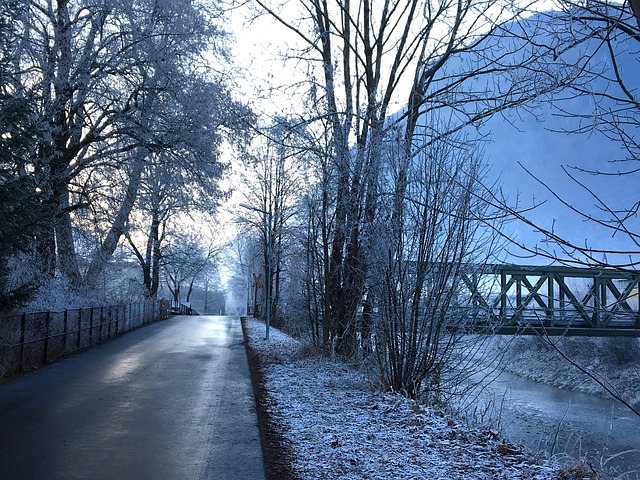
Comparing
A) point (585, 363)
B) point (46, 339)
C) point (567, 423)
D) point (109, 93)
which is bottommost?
point (567, 423)

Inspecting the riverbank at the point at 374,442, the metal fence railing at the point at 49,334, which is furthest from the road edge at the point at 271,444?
the metal fence railing at the point at 49,334

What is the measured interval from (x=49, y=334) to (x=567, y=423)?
49.9 ft

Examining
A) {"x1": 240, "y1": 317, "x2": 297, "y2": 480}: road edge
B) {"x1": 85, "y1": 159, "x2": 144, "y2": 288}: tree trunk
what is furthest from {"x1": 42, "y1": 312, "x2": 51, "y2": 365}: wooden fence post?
{"x1": 85, "y1": 159, "x2": 144, "y2": 288}: tree trunk

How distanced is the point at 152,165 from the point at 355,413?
1539cm

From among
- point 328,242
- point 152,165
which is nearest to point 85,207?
point 152,165

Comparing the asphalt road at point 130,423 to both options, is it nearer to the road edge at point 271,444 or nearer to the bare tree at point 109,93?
the road edge at point 271,444

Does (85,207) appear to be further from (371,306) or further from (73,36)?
(371,306)

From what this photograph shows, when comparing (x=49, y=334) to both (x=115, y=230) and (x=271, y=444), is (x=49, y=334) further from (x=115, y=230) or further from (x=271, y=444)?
(x=271, y=444)

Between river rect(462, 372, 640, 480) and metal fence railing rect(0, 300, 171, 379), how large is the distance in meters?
10.1

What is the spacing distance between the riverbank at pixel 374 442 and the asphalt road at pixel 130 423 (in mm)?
448

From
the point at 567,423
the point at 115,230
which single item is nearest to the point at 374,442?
the point at 567,423

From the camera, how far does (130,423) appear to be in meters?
8.47

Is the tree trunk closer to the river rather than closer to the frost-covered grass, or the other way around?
the river

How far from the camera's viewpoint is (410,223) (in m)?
10.1
